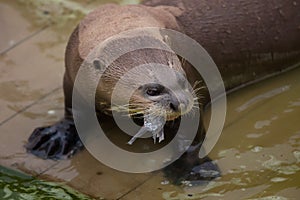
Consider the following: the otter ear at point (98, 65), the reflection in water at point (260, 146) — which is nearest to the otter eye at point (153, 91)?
the otter ear at point (98, 65)

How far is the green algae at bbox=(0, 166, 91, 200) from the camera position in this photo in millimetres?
3781

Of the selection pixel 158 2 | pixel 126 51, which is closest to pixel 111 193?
pixel 126 51

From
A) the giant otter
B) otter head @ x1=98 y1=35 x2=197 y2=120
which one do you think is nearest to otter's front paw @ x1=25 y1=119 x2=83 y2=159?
the giant otter

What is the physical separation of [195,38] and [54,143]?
0.82 metres

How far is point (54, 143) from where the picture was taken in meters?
4.13

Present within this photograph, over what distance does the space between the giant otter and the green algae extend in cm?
21

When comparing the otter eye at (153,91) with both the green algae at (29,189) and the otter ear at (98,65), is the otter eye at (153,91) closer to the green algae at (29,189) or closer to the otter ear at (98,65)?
the otter ear at (98,65)

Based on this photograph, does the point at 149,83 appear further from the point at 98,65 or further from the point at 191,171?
the point at 191,171

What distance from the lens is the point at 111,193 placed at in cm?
382

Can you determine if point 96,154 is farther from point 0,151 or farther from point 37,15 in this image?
point 37,15

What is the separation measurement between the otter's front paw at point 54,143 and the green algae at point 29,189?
20cm

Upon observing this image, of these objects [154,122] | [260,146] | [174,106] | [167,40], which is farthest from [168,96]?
[260,146]

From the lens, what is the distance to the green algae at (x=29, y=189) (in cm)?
378

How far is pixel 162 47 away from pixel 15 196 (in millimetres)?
880
